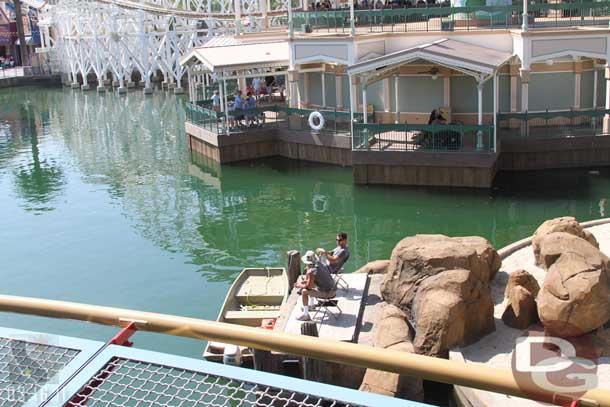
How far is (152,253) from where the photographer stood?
812 inches

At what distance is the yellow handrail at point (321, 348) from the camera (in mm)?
2791

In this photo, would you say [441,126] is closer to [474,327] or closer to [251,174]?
[251,174]

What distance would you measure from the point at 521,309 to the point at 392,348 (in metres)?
2.39

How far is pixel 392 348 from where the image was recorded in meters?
11.1

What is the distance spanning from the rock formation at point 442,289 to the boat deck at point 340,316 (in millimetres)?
606

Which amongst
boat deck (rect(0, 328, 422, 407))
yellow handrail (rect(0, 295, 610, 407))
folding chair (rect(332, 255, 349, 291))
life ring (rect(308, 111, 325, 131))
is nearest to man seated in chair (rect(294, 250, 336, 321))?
folding chair (rect(332, 255, 349, 291))

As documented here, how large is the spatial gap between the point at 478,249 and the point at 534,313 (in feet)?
6.56

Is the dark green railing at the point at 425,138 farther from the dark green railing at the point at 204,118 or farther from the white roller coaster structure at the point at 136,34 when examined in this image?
the white roller coaster structure at the point at 136,34

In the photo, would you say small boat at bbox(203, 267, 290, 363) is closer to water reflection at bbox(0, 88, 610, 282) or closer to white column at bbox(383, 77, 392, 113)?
water reflection at bbox(0, 88, 610, 282)

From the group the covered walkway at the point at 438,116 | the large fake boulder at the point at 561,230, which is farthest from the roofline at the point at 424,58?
the large fake boulder at the point at 561,230

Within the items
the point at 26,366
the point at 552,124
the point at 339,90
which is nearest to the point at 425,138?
the point at 552,124

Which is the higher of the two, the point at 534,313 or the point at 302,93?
the point at 302,93

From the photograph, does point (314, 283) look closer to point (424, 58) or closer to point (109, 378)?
point (109, 378)

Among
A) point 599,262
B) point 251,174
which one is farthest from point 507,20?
point 599,262
